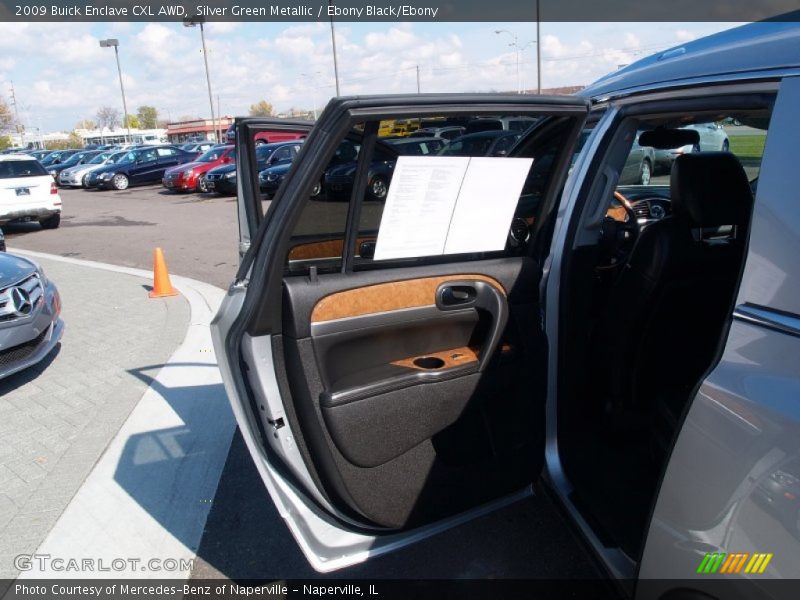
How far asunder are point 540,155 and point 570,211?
27cm

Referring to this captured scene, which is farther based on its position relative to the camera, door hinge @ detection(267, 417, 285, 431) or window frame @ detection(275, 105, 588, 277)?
door hinge @ detection(267, 417, 285, 431)

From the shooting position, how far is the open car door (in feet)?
6.54

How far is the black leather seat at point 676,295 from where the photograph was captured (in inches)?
92.2

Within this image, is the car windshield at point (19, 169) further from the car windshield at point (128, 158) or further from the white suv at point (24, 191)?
the car windshield at point (128, 158)

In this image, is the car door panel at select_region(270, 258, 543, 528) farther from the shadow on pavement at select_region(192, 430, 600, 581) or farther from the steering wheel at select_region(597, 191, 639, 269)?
the steering wheel at select_region(597, 191, 639, 269)

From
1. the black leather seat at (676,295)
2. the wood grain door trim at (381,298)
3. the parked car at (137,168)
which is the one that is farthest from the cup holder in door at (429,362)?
the parked car at (137,168)

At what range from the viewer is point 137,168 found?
24422mm

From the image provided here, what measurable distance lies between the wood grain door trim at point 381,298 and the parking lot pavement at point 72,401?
2.01 meters

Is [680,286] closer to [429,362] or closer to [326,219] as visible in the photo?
[429,362]

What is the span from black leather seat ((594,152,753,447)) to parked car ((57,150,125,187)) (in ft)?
89.4

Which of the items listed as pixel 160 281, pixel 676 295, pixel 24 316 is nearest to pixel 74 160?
pixel 160 281

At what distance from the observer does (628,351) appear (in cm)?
253

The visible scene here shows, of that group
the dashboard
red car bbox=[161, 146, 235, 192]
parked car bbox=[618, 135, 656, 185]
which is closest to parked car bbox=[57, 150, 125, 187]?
red car bbox=[161, 146, 235, 192]

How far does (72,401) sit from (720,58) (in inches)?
175
